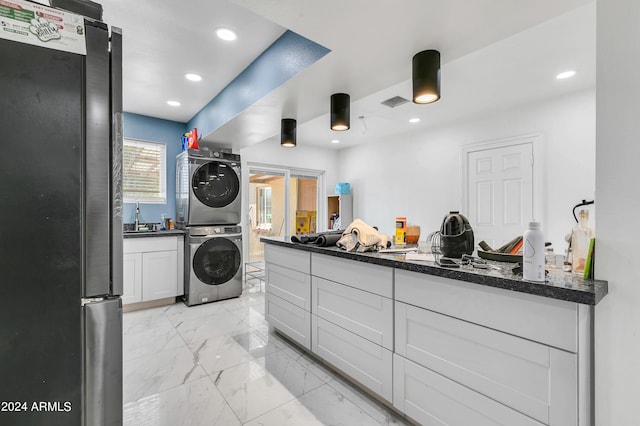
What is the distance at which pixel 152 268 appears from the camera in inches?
141

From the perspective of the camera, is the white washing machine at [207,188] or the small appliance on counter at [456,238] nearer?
the small appliance on counter at [456,238]

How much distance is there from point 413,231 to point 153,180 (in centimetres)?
369

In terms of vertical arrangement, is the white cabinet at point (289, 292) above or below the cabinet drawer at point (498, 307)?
below

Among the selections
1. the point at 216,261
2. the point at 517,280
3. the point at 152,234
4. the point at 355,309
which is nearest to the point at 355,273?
the point at 355,309

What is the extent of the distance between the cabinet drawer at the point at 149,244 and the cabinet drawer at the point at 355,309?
2.38m

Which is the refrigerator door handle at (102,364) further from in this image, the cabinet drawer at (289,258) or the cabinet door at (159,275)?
the cabinet door at (159,275)

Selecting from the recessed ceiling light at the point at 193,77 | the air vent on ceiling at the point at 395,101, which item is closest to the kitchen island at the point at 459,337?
the recessed ceiling light at the point at 193,77

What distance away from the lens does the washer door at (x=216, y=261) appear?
3.74 meters

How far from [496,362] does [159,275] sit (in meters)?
3.71

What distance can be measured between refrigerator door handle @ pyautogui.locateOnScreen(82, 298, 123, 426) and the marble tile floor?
38.9 inches

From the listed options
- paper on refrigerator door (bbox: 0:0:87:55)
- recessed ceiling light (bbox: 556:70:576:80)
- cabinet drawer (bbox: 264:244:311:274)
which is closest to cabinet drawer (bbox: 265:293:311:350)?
cabinet drawer (bbox: 264:244:311:274)

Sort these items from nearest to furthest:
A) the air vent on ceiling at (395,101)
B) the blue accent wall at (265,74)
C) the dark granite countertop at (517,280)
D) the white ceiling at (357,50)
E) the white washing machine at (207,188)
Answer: the dark granite countertop at (517,280)
the white ceiling at (357,50)
the blue accent wall at (265,74)
the air vent on ceiling at (395,101)
the white washing machine at (207,188)

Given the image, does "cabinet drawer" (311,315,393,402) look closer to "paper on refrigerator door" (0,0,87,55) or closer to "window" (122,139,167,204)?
"paper on refrigerator door" (0,0,87,55)

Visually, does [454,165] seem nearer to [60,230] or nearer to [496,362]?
[496,362]
